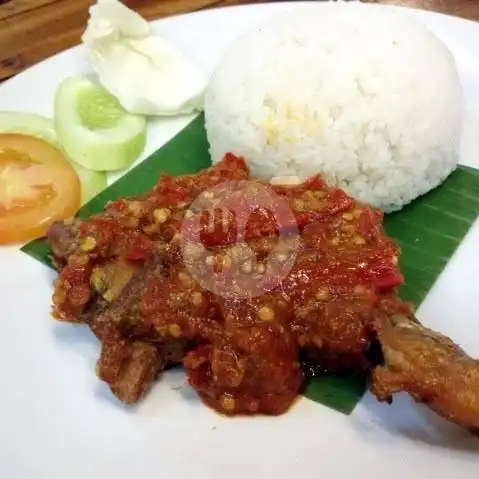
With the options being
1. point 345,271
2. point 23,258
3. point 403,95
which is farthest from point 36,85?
point 345,271

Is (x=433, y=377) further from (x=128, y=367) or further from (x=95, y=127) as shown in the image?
(x=95, y=127)

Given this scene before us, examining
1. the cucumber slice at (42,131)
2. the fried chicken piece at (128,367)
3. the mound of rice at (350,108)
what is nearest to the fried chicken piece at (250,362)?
the fried chicken piece at (128,367)

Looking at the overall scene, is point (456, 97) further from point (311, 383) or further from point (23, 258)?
point (23, 258)

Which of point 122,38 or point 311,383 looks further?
point 122,38

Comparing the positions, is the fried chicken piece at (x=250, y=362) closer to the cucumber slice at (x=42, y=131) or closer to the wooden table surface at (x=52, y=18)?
the cucumber slice at (x=42, y=131)

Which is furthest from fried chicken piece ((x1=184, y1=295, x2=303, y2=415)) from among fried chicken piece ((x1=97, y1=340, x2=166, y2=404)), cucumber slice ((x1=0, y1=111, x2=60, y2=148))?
cucumber slice ((x1=0, y1=111, x2=60, y2=148))

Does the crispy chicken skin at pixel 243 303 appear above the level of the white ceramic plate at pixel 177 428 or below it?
above
